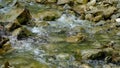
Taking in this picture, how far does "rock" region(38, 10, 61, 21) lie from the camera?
1357cm

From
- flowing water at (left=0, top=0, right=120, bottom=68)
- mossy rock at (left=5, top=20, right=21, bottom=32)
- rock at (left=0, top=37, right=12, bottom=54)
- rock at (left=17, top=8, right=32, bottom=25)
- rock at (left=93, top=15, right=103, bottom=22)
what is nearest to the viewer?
flowing water at (left=0, top=0, right=120, bottom=68)

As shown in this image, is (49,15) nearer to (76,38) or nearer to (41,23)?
(41,23)

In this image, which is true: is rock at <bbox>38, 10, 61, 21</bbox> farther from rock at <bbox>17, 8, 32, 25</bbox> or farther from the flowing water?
rock at <bbox>17, 8, 32, 25</bbox>

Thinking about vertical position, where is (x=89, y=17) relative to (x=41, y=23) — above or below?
above

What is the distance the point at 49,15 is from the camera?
1377 centimetres

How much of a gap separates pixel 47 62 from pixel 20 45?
165 cm

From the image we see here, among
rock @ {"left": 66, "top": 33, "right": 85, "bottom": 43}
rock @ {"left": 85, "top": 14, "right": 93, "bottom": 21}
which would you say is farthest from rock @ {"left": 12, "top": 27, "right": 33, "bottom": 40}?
rock @ {"left": 85, "top": 14, "right": 93, "bottom": 21}

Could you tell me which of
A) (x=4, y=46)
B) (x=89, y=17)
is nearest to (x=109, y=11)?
(x=89, y=17)

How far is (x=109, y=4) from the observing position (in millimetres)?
14930

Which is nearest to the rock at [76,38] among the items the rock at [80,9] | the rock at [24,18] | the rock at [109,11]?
the rock at [24,18]

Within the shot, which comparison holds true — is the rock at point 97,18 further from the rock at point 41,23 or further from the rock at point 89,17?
the rock at point 41,23

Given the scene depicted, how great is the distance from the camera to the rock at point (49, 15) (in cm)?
1357

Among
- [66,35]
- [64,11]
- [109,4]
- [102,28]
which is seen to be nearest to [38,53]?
[66,35]

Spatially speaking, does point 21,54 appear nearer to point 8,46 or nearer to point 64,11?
point 8,46
